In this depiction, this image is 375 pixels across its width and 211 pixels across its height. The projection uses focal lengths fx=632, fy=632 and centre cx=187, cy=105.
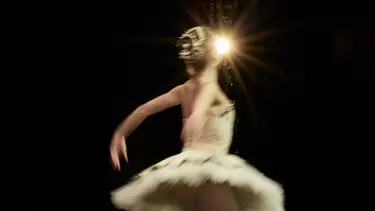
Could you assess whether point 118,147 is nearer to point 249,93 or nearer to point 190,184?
point 190,184

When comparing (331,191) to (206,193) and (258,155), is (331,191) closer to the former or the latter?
(258,155)

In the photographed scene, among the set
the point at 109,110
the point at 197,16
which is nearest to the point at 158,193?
the point at 109,110

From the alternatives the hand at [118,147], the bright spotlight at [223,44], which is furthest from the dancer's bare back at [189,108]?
the bright spotlight at [223,44]

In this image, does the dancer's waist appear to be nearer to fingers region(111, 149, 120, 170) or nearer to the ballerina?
the ballerina

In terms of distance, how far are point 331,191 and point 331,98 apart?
13.6 inches

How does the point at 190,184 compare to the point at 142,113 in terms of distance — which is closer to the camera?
the point at 190,184

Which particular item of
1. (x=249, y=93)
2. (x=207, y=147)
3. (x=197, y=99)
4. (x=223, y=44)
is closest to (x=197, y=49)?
(x=197, y=99)

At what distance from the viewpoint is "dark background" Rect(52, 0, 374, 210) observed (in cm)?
227

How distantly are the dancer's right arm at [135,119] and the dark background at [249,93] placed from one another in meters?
0.71

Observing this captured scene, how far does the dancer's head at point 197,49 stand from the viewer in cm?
155

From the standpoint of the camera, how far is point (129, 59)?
2.30 meters

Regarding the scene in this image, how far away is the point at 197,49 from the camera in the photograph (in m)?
1.55

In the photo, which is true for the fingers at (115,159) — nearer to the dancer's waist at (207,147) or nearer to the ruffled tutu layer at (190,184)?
the ruffled tutu layer at (190,184)

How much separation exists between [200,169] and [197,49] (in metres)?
0.32
